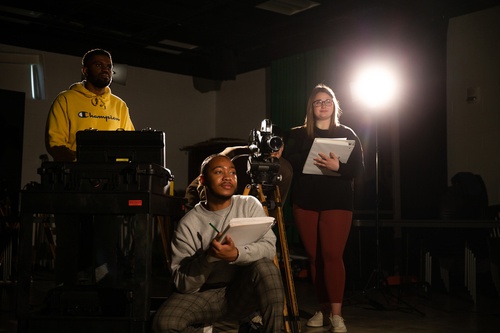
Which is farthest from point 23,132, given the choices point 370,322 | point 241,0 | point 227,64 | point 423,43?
point 370,322

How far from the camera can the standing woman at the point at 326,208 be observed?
10.4 ft

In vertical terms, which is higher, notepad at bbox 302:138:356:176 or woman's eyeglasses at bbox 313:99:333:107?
woman's eyeglasses at bbox 313:99:333:107

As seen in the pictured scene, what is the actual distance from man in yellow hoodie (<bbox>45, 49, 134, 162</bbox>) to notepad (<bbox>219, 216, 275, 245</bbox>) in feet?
2.99

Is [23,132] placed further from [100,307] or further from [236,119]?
[100,307]

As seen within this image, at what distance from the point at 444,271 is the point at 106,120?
3.34 meters

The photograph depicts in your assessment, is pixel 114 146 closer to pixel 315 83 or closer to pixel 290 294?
pixel 290 294

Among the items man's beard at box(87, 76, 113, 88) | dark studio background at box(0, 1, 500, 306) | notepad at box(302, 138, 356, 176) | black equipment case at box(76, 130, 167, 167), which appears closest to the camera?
black equipment case at box(76, 130, 167, 167)

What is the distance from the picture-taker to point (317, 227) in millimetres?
3270

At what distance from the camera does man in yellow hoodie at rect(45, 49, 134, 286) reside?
99.7 inches

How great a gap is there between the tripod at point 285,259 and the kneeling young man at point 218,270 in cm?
50

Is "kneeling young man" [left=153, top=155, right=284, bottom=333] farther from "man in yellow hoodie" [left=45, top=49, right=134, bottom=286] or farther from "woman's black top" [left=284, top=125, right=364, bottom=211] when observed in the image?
"woman's black top" [left=284, top=125, right=364, bottom=211]

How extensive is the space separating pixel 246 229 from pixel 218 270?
32 cm

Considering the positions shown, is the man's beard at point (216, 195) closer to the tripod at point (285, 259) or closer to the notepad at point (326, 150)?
the tripod at point (285, 259)

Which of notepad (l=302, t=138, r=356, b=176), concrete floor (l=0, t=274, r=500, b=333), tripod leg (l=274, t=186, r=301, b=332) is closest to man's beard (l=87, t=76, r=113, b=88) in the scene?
tripod leg (l=274, t=186, r=301, b=332)
